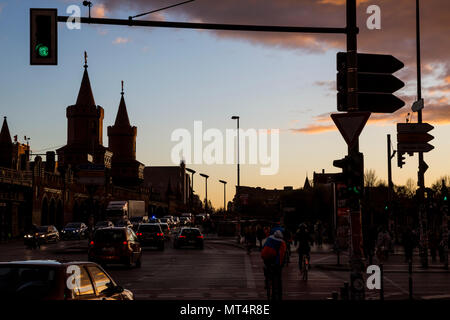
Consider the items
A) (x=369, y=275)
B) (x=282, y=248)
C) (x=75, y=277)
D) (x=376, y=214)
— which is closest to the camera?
(x=75, y=277)

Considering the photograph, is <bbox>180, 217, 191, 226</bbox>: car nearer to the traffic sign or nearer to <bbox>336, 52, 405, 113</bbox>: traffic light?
the traffic sign

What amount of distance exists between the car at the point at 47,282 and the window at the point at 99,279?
0.37 ft

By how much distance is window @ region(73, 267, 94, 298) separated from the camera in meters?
8.79

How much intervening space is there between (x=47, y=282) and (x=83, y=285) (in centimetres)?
61

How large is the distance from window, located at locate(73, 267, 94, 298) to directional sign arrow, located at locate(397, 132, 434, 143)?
19.0m

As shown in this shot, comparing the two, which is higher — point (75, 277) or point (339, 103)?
point (339, 103)

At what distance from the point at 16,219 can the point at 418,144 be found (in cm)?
5500

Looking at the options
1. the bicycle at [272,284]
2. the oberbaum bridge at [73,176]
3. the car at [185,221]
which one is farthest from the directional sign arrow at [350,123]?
the car at [185,221]

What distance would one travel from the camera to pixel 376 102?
13.6 meters

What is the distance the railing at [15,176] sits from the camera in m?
66.1

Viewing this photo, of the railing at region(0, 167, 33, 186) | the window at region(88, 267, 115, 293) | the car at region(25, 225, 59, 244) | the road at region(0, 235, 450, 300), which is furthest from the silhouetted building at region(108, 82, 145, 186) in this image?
the window at region(88, 267, 115, 293)

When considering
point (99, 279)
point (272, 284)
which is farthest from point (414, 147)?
point (99, 279)
